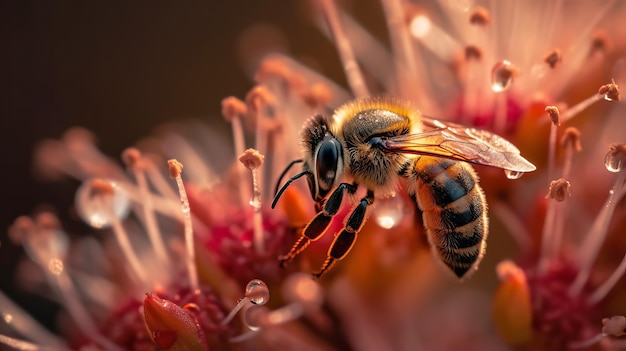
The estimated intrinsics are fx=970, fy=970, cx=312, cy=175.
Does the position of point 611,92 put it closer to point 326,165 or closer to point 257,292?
point 326,165

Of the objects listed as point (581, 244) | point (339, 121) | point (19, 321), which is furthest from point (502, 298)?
point (19, 321)

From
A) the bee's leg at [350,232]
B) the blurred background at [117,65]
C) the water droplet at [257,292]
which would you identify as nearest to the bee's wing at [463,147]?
the bee's leg at [350,232]

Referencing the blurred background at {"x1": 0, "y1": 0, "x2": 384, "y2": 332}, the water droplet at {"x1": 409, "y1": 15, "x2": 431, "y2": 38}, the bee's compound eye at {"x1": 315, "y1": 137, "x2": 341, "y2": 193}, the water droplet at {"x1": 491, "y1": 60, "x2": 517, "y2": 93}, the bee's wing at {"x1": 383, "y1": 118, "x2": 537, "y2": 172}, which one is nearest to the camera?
the bee's wing at {"x1": 383, "y1": 118, "x2": 537, "y2": 172}

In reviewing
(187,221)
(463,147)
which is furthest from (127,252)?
(463,147)

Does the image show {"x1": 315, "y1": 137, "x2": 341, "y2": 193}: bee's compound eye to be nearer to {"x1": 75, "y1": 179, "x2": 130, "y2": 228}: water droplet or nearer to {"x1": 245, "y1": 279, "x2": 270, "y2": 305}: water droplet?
{"x1": 245, "y1": 279, "x2": 270, "y2": 305}: water droplet

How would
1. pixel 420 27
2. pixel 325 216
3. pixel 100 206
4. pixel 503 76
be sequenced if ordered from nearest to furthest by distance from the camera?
1. pixel 325 216
2. pixel 503 76
3. pixel 100 206
4. pixel 420 27

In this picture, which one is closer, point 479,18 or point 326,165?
point 326,165

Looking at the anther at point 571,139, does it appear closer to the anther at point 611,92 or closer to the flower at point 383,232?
the flower at point 383,232

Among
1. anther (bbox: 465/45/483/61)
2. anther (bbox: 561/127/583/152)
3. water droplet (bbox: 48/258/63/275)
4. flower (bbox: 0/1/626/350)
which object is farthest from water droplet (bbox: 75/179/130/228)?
anther (bbox: 561/127/583/152)
